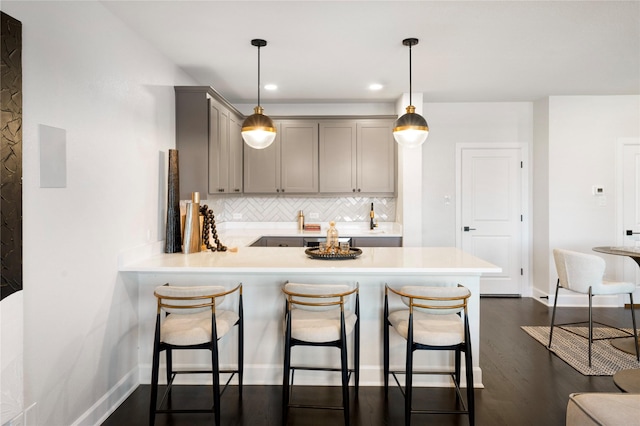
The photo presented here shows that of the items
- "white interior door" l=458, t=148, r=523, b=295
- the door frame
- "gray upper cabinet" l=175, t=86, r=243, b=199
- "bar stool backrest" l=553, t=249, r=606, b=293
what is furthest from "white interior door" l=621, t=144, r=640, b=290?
"gray upper cabinet" l=175, t=86, r=243, b=199

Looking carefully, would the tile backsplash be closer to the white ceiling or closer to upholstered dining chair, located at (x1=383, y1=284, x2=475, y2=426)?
the white ceiling

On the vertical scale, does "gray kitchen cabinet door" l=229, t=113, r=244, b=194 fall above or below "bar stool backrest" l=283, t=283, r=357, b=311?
above

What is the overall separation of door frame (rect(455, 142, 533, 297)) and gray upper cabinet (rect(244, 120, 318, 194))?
1.94m

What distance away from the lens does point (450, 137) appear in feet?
18.4

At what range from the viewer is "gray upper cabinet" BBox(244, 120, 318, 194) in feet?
17.8

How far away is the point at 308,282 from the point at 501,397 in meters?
1.53

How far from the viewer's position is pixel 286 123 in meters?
5.42

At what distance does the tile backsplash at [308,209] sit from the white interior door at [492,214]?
102 centimetres

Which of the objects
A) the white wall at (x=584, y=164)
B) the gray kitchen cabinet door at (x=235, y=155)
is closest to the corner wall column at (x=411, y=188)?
the white wall at (x=584, y=164)

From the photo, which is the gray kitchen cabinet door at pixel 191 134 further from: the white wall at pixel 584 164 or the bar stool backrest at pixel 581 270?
the white wall at pixel 584 164

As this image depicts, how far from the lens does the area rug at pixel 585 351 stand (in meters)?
3.31

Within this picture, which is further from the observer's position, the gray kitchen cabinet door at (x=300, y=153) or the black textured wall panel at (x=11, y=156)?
the gray kitchen cabinet door at (x=300, y=153)

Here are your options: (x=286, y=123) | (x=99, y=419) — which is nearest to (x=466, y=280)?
(x=99, y=419)

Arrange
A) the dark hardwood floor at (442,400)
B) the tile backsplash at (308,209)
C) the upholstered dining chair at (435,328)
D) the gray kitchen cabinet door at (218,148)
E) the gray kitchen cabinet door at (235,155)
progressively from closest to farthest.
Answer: the upholstered dining chair at (435,328) < the dark hardwood floor at (442,400) < the gray kitchen cabinet door at (218,148) < the gray kitchen cabinet door at (235,155) < the tile backsplash at (308,209)
